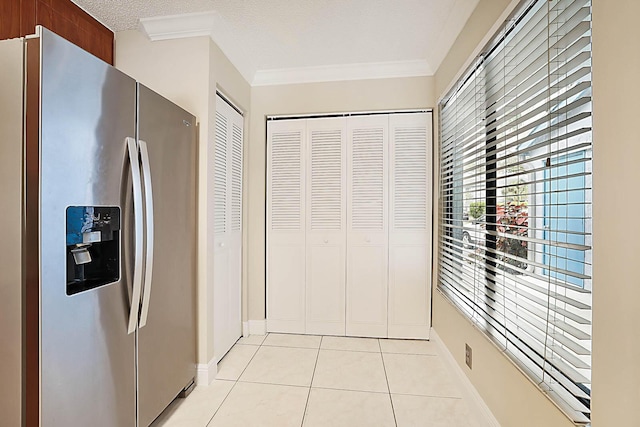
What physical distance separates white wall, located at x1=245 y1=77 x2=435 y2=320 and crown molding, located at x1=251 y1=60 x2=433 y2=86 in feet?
0.14

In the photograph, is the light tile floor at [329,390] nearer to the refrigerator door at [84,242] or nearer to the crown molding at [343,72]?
the refrigerator door at [84,242]

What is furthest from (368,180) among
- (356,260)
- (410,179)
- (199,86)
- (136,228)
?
(136,228)

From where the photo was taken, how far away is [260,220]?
3088 millimetres

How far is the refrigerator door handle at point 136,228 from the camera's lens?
58.1 inches

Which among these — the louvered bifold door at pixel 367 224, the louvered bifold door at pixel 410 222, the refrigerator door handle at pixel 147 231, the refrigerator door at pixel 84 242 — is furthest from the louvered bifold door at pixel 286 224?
the refrigerator door at pixel 84 242

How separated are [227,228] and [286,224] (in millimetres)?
625

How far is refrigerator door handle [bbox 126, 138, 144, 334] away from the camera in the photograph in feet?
4.84

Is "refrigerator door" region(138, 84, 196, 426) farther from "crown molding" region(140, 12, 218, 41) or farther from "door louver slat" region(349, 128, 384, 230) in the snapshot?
"door louver slat" region(349, 128, 384, 230)

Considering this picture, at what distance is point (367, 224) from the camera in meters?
2.97

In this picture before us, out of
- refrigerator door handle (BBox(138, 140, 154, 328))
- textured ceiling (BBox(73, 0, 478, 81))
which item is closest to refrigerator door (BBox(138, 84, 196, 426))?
refrigerator door handle (BBox(138, 140, 154, 328))

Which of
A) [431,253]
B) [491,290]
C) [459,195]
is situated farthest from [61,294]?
[431,253]

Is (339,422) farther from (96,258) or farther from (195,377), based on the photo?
A: (96,258)

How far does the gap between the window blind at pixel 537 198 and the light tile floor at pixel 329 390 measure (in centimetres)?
62

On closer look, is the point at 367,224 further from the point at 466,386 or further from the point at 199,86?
the point at 199,86
